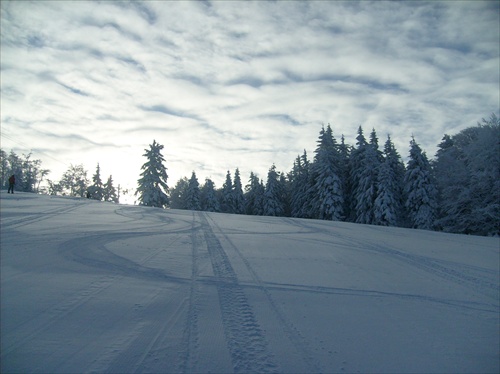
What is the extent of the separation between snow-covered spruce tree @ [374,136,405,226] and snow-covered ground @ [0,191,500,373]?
83.4 feet

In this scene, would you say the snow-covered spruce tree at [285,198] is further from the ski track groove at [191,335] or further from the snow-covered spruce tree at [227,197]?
the ski track groove at [191,335]

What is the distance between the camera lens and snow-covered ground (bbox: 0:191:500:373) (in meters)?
3.79

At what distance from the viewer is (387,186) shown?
114 feet

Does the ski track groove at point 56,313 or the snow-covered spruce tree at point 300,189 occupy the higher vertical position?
the snow-covered spruce tree at point 300,189

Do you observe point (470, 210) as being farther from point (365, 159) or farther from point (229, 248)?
point (229, 248)

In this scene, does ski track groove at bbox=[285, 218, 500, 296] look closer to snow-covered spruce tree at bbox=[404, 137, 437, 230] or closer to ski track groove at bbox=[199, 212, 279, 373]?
ski track groove at bbox=[199, 212, 279, 373]

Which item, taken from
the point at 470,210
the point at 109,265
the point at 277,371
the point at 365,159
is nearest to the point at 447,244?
the point at 277,371

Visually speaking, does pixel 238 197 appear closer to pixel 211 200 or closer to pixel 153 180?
pixel 211 200

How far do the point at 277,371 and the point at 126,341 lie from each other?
2.02m

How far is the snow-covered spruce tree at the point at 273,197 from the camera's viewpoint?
162ft

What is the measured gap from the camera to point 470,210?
26.5m

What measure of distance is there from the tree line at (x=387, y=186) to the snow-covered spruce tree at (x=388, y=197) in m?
0.06

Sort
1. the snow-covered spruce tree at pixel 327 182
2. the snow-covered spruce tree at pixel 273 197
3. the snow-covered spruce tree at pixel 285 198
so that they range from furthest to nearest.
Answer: the snow-covered spruce tree at pixel 285 198, the snow-covered spruce tree at pixel 273 197, the snow-covered spruce tree at pixel 327 182

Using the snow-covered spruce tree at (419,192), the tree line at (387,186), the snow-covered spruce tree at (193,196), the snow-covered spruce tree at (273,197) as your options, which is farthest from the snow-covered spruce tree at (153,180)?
the snow-covered spruce tree at (419,192)
